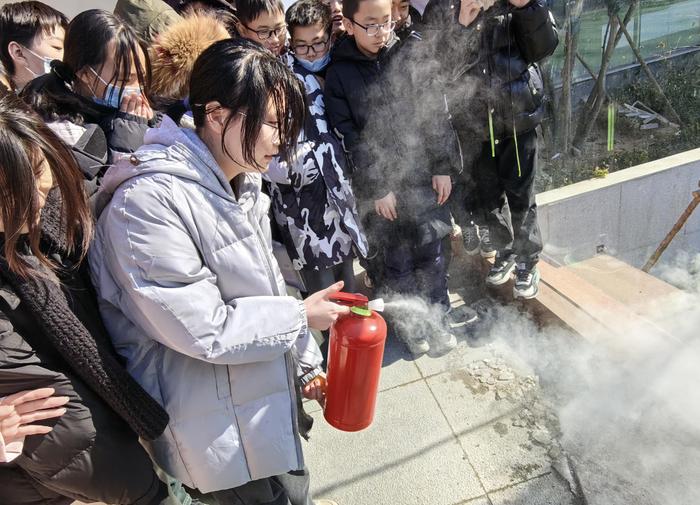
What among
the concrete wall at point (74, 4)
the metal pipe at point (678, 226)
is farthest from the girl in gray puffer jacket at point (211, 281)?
the concrete wall at point (74, 4)

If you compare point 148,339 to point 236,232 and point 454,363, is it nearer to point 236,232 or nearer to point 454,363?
point 236,232

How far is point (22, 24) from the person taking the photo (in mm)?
2693

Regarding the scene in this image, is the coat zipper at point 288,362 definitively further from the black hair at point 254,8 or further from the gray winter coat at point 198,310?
the black hair at point 254,8

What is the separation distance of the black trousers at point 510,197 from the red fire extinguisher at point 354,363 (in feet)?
5.84

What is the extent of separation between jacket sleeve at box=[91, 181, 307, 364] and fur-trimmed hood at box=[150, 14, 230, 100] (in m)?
1.06

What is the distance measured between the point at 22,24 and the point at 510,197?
3.20 meters

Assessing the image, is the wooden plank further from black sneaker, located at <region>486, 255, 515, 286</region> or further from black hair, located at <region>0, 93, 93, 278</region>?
black hair, located at <region>0, 93, 93, 278</region>

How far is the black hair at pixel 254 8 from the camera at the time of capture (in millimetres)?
2863

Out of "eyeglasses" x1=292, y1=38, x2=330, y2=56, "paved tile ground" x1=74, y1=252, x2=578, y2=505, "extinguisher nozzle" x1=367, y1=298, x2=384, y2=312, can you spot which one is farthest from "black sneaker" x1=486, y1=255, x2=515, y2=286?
"eyeglasses" x1=292, y1=38, x2=330, y2=56

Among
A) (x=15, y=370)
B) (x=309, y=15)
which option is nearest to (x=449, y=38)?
(x=309, y=15)

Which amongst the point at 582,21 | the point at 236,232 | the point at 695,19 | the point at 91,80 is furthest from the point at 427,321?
the point at 695,19

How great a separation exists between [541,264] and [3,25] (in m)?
3.82

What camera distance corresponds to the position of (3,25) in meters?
2.68

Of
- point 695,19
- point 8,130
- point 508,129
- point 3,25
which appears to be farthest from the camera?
point 695,19
